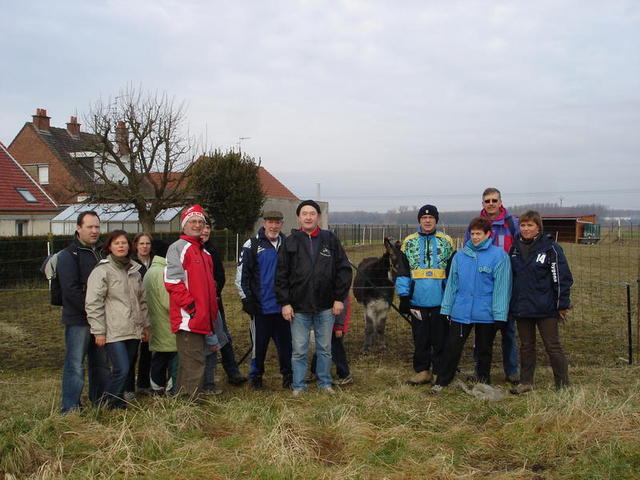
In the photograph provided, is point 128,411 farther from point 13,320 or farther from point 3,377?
point 13,320

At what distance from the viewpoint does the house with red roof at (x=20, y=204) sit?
1848 cm

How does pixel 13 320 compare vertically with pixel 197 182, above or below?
below

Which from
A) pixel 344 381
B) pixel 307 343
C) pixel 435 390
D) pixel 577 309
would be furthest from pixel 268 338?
pixel 577 309

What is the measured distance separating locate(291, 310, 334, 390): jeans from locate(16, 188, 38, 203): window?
58.8ft

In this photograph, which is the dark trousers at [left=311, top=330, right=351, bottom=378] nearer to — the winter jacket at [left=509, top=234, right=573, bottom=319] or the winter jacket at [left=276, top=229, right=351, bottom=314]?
the winter jacket at [left=276, top=229, right=351, bottom=314]

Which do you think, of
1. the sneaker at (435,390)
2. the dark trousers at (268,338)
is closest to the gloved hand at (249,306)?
the dark trousers at (268,338)

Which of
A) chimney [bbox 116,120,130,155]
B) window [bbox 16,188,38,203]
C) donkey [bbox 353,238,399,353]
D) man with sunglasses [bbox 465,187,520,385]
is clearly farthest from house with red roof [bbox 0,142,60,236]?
man with sunglasses [bbox 465,187,520,385]

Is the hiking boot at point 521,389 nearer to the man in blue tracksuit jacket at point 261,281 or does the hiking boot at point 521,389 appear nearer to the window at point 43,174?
the man in blue tracksuit jacket at point 261,281

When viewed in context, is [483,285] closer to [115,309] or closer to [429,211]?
[429,211]

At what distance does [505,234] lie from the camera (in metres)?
5.58

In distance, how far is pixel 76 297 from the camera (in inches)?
170

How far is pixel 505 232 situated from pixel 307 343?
2287 mm

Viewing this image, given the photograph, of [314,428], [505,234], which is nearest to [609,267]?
[505,234]

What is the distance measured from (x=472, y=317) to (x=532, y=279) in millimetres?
628
